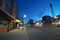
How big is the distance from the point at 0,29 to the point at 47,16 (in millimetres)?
115955

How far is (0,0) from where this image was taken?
128 feet

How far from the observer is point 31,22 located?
167250 mm

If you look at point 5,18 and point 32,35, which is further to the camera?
point 5,18

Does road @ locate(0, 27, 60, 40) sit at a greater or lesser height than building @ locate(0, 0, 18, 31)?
lesser

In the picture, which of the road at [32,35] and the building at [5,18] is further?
the building at [5,18]

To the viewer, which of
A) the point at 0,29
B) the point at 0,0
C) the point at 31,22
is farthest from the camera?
the point at 31,22

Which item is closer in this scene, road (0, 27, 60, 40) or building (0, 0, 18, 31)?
road (0, 27, 60, 40)

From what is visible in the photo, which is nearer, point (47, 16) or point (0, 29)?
point (0, 29)

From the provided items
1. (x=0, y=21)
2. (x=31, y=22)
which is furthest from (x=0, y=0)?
(x=31, y=22)

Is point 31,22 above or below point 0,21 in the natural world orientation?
above

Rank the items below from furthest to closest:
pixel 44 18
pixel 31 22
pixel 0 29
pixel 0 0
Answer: pixel 31 22
pixel 44 18
pixel 0 0
pixel 0 29

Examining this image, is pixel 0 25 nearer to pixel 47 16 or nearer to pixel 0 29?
pixel 0 29

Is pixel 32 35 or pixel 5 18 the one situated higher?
pixel 5 18

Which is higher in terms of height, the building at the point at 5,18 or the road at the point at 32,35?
the building at the point at 5,18
